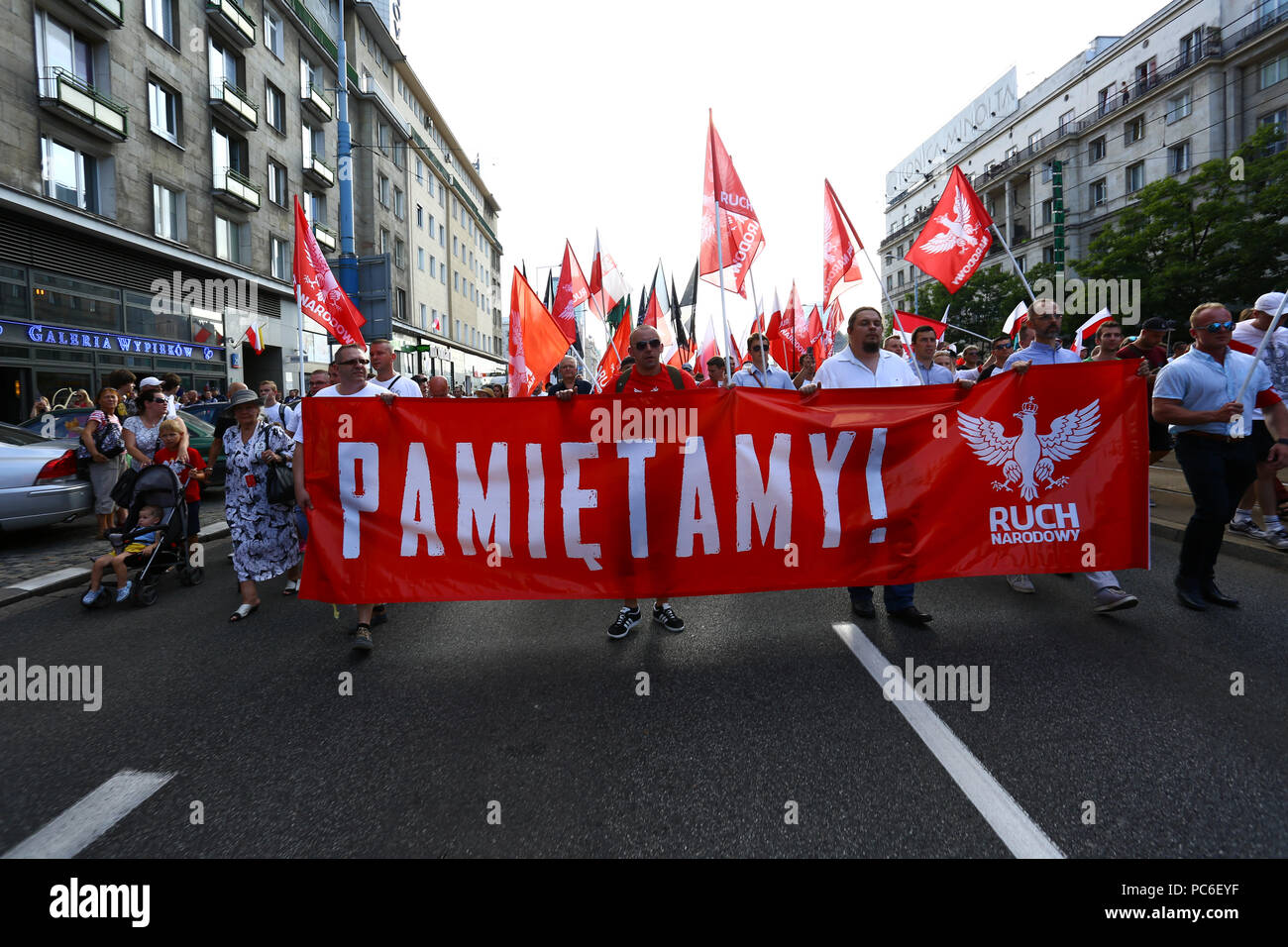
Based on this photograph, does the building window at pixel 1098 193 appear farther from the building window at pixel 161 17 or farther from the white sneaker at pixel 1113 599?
the white sneaker at pixel 1113 599

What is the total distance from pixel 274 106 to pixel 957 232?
28.1 metres

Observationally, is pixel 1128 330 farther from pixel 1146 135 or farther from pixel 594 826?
pixel 594 826

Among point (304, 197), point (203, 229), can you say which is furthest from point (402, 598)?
point (304, 197)

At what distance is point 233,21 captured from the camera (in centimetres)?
2405

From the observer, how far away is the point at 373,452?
4.72 meters

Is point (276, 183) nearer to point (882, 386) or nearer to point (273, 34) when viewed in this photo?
point (273, 34)

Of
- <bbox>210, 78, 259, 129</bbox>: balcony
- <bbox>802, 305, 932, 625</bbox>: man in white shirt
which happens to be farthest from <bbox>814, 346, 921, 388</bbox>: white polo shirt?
<bbox>210, 78, 259, 129</bbox>: balcony

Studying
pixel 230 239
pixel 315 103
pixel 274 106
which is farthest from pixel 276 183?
pixel 315 103

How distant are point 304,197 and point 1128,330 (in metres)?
33.8

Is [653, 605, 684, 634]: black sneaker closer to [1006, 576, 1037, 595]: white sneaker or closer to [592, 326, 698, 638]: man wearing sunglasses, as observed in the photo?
[592, 326, 698, 638]: man wearing sunglasses

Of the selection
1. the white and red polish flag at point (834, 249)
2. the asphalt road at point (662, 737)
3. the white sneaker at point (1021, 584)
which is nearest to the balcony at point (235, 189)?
the white and red polish flag at point (834, 249)

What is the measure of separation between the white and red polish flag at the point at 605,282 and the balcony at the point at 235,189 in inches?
628

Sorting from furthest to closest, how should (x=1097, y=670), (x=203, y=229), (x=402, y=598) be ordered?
(x=203, y=229) → (x=402, y=598) → (x=1097, y=670)
